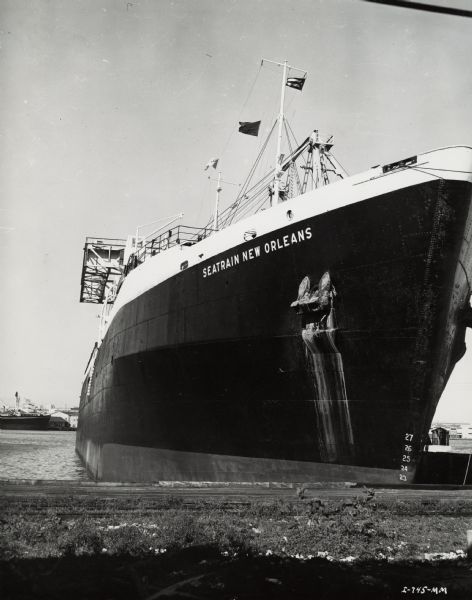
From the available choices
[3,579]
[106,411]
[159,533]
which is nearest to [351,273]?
[159,533]

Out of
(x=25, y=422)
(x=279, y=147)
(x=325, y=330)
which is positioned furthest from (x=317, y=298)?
(x=25, y=422)

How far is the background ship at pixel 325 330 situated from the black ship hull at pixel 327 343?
0.03 metres

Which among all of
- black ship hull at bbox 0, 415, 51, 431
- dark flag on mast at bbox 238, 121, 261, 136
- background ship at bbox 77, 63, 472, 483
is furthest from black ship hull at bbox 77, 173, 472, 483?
black ship hull at bbox 0, 415, 51, 431

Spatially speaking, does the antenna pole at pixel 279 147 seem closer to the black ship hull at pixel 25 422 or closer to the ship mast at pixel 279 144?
the ship mast at pixel 279 144

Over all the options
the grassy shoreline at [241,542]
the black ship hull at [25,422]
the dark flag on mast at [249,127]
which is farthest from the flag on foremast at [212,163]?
the black ship hull at [25,422]

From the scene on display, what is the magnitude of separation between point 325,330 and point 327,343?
26 cm

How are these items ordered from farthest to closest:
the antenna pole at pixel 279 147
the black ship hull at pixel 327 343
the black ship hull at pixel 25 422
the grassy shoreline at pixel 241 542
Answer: the black ship hull at pixel 25 422, the antenna pole at pixel 279 147, the black ship hull at pixel 327 343, the grassy shoreline at pixel 241 542

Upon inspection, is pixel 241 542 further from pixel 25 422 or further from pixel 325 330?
pixel 25 422

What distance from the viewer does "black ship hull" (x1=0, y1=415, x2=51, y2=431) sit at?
259ft

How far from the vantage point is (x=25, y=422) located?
268ft

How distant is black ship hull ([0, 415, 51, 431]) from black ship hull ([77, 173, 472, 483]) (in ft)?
248

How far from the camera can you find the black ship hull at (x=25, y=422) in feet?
259

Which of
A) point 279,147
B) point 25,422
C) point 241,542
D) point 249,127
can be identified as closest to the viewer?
point 241,542

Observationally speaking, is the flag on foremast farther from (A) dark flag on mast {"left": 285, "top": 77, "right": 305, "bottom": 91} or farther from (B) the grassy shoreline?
(B) the grassy shoreline
